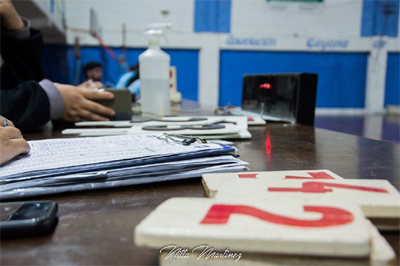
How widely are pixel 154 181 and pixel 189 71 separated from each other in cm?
479

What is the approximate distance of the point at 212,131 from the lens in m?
0.72

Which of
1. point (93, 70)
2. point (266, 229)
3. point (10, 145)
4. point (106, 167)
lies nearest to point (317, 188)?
point (266, 229)

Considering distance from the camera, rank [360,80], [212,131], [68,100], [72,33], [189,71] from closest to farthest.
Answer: [212,131] → [68,100] → [72,33] → [189,71] → [360,80]

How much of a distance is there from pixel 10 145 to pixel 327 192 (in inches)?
16.3

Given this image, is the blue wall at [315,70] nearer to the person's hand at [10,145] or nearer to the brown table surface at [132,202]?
the brown table surface at [132,202]

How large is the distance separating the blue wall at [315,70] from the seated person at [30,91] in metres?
4.07

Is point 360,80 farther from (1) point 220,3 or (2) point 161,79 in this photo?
(2) point 161,79

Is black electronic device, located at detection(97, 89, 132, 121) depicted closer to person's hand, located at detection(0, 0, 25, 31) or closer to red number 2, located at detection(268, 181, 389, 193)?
person's hand, located at detection(0, 0, 25, 31)

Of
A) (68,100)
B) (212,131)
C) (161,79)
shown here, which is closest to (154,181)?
(212,131)

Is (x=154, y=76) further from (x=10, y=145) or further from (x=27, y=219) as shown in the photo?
(x=27, y=219)

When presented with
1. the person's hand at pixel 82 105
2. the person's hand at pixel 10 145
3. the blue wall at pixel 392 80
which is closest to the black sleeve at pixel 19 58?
the person's hand at pixel 82 105

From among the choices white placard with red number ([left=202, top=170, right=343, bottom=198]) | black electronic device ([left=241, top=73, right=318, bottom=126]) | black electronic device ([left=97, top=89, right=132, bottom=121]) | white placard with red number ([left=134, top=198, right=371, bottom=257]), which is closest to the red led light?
black electronic device ([left=241, top=73, right=318, bottom=126])

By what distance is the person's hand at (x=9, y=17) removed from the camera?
107 centimetres

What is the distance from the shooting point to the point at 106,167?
409mm
